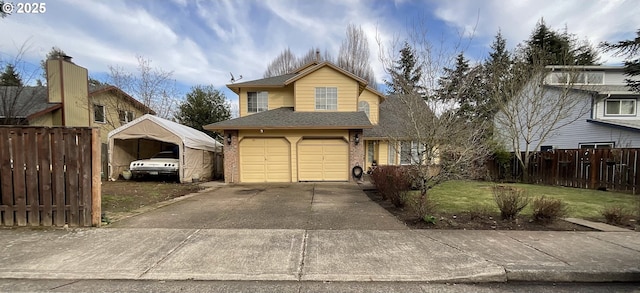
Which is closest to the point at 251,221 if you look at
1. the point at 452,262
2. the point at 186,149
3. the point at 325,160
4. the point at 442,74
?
the point at 452,262

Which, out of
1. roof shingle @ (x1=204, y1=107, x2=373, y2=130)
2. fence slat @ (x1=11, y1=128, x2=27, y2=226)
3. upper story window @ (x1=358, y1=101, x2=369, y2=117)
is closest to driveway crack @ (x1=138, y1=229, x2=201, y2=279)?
fence slat @ (x1=11, y1=128, x2=27, y2=226)

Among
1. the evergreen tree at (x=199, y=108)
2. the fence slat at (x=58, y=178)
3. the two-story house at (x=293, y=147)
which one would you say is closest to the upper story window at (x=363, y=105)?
the two-story house at (x=293, y=147)

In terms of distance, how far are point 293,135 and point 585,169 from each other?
12835mm

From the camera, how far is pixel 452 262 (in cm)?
381

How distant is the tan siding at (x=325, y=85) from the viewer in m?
14.3

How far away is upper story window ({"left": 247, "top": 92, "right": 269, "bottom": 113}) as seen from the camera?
15664mm

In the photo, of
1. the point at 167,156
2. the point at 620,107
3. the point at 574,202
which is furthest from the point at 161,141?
the point at 620,107

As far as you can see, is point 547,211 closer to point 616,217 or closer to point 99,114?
point 616,217

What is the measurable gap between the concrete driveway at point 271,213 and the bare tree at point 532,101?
11381 millimetres

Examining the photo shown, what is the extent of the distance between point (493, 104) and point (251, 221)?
53.2 ft

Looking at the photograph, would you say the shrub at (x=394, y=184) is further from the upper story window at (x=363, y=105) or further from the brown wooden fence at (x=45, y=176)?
the upper story window at (x=363, y=105)

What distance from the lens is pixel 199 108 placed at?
25.7 meters

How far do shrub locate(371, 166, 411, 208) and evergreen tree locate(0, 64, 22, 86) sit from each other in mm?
16647

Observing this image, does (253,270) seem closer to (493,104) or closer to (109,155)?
(109,155)
